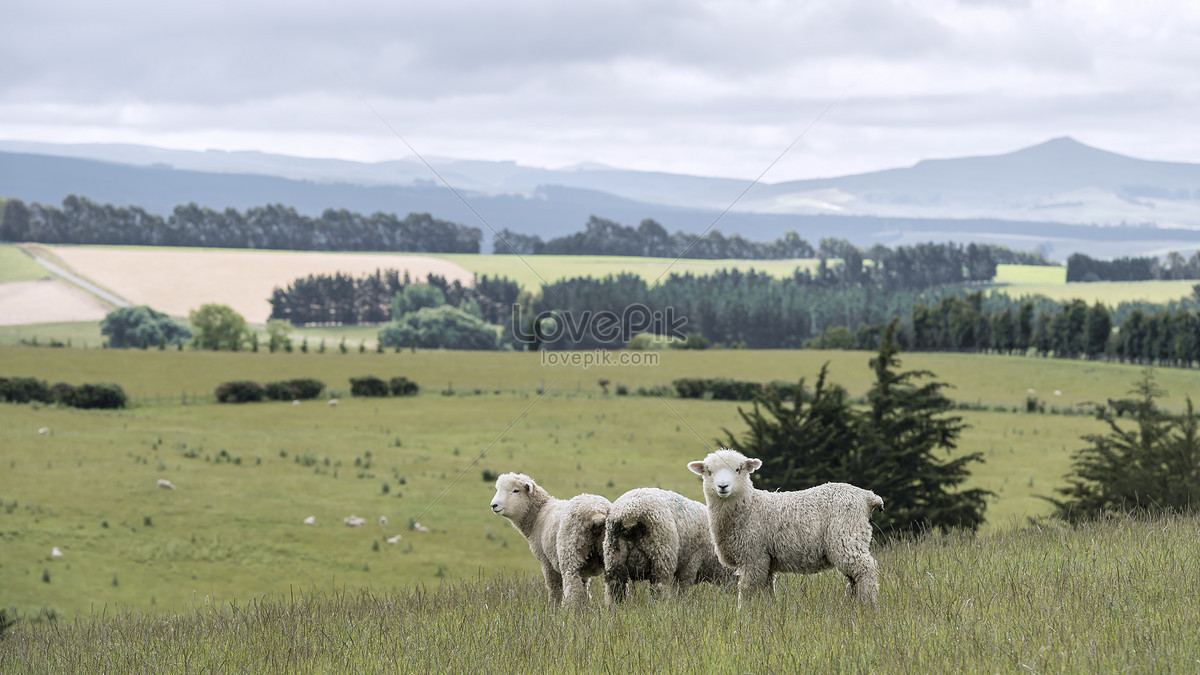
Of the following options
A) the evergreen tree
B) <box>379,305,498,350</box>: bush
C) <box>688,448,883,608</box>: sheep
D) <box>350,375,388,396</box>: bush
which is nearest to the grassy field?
<box>350,375,388,396</box>: bush

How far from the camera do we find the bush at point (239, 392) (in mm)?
93375

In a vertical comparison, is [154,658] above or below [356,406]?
above

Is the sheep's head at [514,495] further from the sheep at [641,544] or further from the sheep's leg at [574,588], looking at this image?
the sheep at [641,544]

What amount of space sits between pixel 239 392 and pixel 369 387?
1278 cm

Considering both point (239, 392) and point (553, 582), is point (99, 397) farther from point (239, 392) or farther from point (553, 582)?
point (553, 582)

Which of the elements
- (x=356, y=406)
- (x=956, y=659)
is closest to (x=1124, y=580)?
(x=956, y=659)

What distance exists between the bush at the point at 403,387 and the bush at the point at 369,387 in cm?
82

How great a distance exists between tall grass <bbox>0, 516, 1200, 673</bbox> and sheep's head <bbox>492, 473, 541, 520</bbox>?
1139 millimetres

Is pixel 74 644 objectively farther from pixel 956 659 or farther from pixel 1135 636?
pixel 1135 636

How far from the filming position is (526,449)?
237 feet

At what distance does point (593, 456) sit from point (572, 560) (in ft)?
195

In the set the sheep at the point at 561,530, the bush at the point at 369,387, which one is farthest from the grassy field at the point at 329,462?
the bush at the point at 369,387

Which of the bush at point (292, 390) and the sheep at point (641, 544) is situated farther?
the bush at point (292, 390)

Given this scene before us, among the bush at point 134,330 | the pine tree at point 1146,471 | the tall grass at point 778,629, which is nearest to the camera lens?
the tall grass at point 778,629
